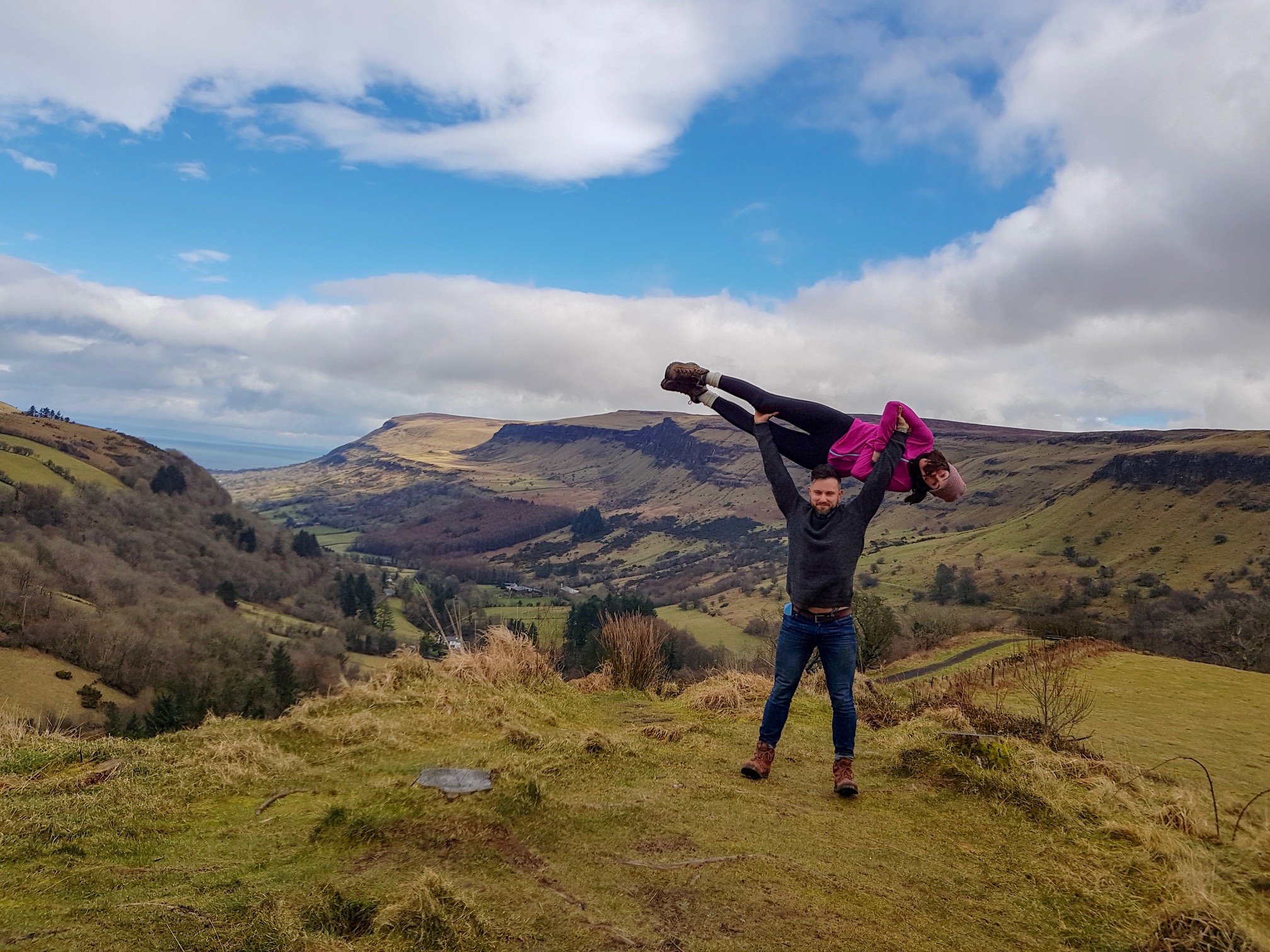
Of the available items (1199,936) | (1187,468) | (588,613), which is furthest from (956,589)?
(1199,936)

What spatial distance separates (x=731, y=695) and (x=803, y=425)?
14.2 feet

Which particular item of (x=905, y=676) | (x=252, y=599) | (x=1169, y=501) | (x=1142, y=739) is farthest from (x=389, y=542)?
(x=1142, y=739)

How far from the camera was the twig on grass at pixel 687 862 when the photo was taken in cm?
384

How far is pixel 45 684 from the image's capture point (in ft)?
157

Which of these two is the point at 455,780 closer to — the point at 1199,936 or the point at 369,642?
the point at 1199,936

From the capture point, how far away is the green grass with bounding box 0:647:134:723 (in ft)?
145

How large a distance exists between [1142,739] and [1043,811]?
20.8 feet

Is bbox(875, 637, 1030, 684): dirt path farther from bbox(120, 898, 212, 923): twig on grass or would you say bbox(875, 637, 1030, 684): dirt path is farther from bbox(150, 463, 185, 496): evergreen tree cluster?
bbox(150, 463, 185, 496): evergreen tree cluster

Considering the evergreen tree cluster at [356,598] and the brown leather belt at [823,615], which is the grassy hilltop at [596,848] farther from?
the evergreen tree cluster at [356,598]

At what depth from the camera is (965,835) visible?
4.38 metres

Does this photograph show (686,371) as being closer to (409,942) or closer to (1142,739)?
(409,942)

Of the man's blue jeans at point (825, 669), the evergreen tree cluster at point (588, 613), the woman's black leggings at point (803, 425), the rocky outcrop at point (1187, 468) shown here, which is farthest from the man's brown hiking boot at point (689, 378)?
the rocky outcrop at point (1187, 468)

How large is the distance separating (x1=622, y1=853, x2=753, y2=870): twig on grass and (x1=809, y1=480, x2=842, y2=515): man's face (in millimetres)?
2611

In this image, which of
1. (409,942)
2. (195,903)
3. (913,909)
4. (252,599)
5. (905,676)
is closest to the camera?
(409,942)
